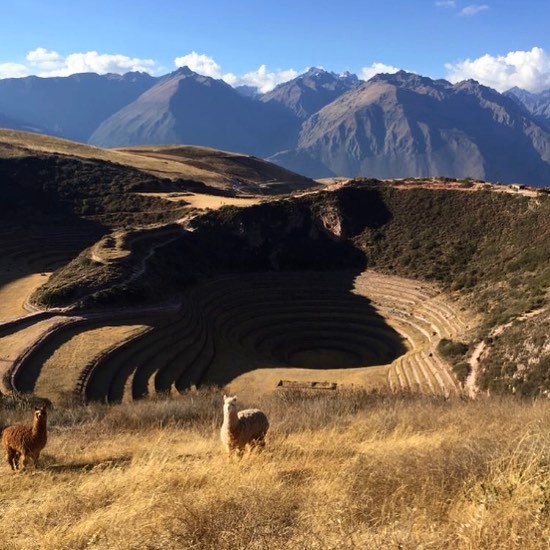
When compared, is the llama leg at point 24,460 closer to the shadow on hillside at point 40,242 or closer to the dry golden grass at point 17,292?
the dry golden grass at point 17,292

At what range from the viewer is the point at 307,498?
23.6 ft

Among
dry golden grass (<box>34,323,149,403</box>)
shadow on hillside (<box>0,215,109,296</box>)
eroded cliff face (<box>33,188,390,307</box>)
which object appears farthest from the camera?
shadow on hillside (<box>0,215,109,296</box>)

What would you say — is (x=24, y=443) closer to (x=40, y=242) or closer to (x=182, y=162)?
(x=40, y=242)

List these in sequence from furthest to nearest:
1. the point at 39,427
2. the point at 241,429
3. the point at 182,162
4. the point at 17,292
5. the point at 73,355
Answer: the point at 182,162 < the point at 17,292 < the point at 73,355 < the point at 241,429 < the point at 39,427

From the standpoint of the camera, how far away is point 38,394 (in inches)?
1067

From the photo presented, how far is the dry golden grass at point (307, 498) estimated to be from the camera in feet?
18.9

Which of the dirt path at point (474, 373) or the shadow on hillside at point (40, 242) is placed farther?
the shadow on hillside at point (40, 242)

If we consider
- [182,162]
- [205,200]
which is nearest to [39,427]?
[205,200]

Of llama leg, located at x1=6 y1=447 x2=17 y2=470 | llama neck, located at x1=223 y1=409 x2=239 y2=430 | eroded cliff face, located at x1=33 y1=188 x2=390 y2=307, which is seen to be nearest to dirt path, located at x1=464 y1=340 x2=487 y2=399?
llama neck, located at x1=223 y1=409 x2=239 y2=430

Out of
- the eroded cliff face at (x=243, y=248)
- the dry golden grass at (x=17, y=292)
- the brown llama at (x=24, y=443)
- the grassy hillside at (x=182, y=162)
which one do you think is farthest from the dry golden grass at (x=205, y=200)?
the brown llama at (x=24, y=443)

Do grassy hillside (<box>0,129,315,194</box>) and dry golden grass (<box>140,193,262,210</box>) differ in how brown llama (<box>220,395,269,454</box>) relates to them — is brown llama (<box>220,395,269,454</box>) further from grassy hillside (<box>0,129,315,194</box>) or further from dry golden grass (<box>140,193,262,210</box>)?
grassy hillside (<box>0,129,315,194</box>)

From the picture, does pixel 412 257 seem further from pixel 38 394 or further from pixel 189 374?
pixel 38 394

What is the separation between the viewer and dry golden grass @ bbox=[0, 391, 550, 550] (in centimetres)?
575

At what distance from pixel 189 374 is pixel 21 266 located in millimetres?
29188
